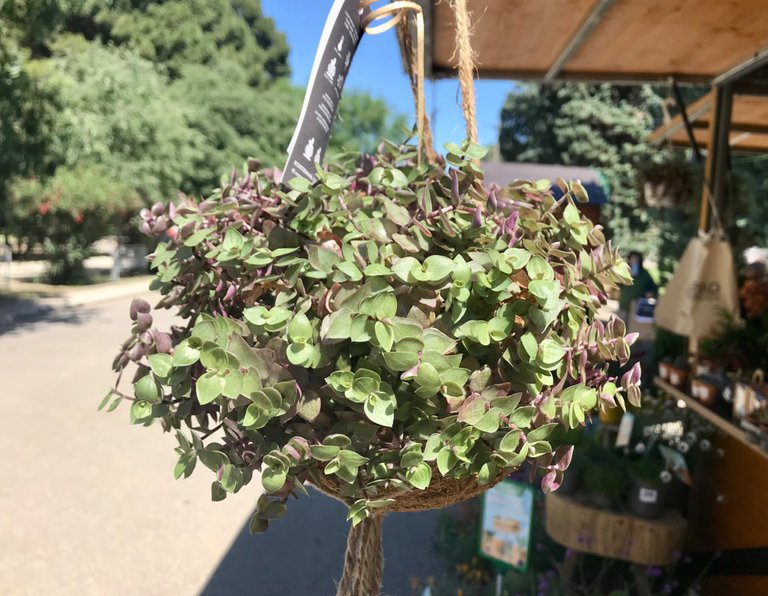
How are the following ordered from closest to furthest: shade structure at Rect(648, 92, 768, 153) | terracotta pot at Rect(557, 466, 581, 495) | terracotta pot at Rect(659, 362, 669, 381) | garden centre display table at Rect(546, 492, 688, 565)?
garden centre display table at Rect(546, 492, 688, 565)
terracotta pot at Rect(557, 466, 581, 495)
terracotta pot at Rect(659, 362, 669, 381)
shade structure at Rect(648, 92, 768, 153)

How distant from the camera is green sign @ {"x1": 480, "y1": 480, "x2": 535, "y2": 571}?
2572mm

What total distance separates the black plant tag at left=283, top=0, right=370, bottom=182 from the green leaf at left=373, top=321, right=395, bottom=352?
0.40 meters

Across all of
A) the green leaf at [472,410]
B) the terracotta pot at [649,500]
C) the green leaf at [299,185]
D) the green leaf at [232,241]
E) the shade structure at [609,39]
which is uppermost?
the shade structure at [609,39]

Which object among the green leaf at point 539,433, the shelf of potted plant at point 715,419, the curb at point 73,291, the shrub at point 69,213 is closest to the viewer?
the green leaf at point 539,433

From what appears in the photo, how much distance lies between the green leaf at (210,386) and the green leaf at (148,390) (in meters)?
0.17

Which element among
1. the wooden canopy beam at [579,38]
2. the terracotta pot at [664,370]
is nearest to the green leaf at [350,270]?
the wooden canopy beam at [579,38]

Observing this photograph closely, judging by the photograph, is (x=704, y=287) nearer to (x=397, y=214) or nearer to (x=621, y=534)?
(x=621, y=534)

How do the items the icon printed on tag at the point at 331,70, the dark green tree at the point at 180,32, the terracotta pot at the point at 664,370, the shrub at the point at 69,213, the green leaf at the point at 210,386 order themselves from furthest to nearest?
the dark green tree at the point at 180,32 < the shrub at the point at 69,213 < the terracotta pot at the point at 664,370 < the icon printed on tag at the point at 331,70 < the green leaf at the point at 210,386

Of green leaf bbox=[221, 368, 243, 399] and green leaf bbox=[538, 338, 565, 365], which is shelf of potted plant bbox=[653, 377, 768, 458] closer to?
green leaf bbox=[538, 338, 565, 365]

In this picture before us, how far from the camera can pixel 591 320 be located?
3.34 ft

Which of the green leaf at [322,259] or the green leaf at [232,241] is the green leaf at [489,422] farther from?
the green leaf at [232,241]

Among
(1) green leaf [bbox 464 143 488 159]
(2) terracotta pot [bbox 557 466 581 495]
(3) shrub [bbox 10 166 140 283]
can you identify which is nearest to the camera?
(1) green leaf [bbox 464 143 488 159]

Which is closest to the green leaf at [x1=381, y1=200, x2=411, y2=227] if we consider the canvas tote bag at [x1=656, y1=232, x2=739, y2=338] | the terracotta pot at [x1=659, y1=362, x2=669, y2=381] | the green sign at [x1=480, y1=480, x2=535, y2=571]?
the green sign at [x1=480, y1=480, x2=535, y2=571]

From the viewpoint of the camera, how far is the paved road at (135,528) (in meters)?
3.42
